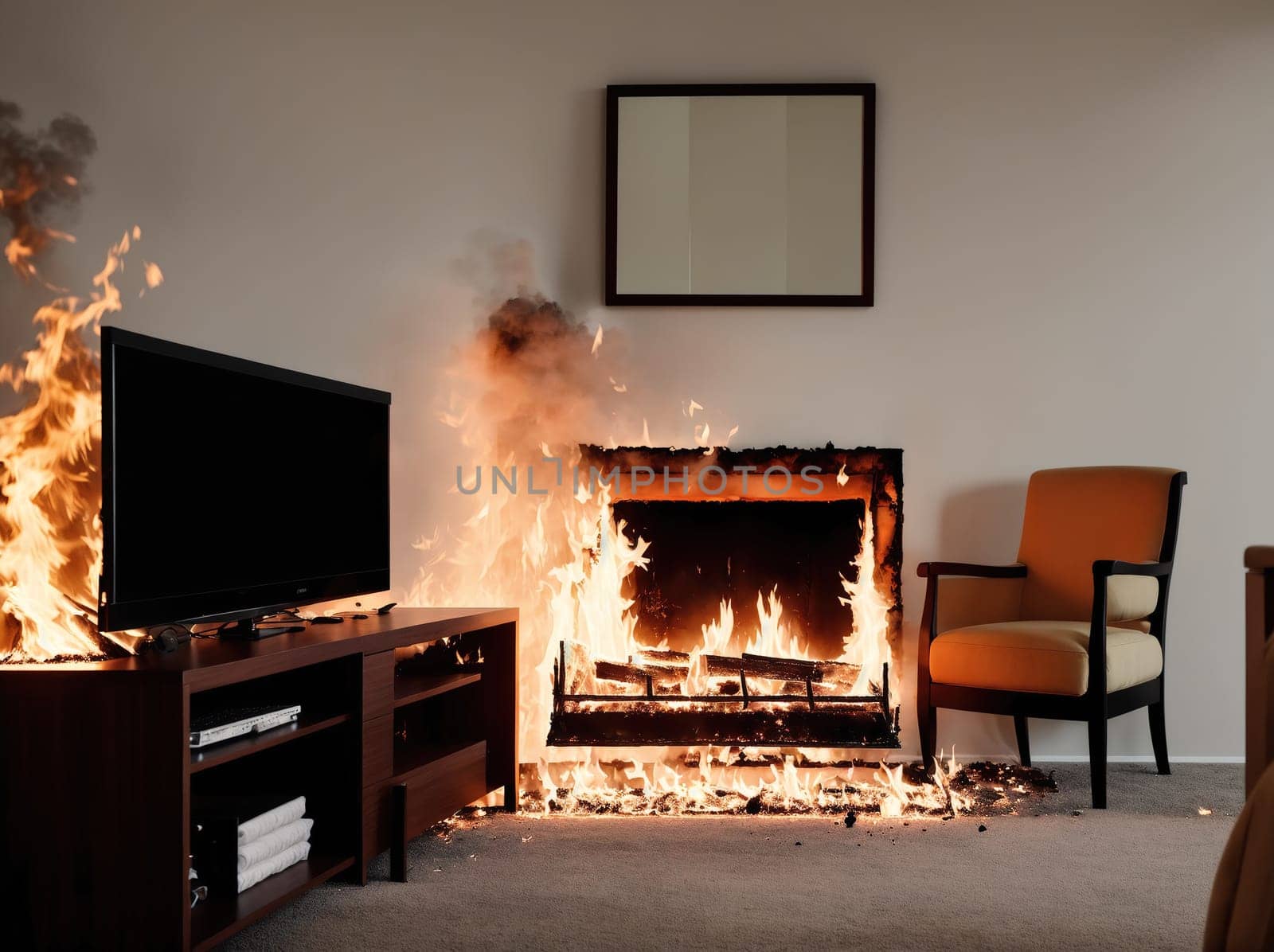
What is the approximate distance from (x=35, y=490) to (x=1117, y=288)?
3.91 metres

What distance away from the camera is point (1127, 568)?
3043mm

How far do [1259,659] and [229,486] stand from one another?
2.23 meters

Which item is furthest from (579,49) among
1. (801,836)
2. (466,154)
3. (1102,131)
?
(801,836)

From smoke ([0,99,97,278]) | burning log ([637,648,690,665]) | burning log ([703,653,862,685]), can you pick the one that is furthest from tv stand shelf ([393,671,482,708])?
smoke ([0,99,97,278])

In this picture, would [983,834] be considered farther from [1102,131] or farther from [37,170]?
[37,170]

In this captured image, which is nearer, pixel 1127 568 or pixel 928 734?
pixel 1127 568

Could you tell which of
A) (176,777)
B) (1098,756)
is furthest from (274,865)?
(1098,756)

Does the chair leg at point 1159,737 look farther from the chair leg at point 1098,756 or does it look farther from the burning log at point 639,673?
the burning log at point 639,673

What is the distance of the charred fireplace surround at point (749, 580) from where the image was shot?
11.5 ft

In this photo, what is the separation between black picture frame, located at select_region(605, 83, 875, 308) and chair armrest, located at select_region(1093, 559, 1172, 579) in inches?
48.0

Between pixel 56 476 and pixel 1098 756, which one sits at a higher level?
pixel 56 476

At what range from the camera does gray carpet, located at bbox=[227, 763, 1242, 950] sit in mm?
2053

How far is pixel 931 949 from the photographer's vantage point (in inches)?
77.6

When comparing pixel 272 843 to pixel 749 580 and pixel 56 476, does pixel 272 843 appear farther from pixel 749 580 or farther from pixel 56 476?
pixel 56 476
